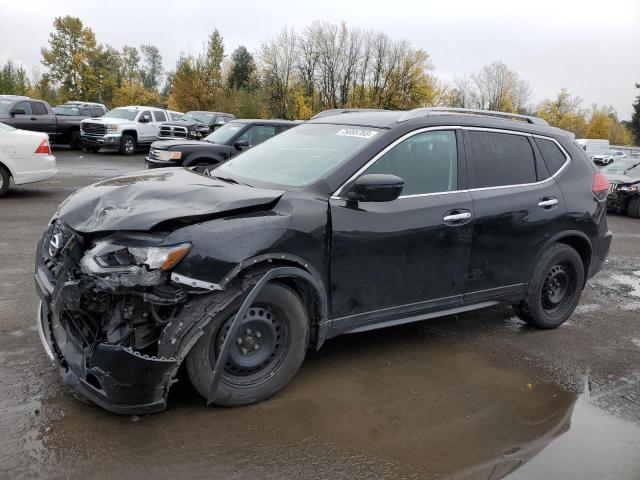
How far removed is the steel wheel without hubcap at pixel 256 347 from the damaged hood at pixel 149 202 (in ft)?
2.19

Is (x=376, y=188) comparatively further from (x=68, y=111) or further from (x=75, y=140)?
(x=68, y=111)

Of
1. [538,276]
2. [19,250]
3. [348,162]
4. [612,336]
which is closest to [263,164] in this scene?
[348,162]

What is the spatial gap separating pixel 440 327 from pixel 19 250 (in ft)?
16.8

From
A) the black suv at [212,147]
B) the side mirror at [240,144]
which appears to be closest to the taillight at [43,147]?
the black suv at [212,147]

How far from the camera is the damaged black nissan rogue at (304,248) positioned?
10.5 feet

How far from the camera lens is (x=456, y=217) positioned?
4395 mm

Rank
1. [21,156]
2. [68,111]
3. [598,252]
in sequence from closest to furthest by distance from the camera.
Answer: [598,252] < [21,156] < [68,111]

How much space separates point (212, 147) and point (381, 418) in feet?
32.7

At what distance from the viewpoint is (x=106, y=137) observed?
22359 mm

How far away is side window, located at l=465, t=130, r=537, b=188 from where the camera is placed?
4695mm

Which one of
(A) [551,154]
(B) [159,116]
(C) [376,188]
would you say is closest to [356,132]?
(C) [376,188]

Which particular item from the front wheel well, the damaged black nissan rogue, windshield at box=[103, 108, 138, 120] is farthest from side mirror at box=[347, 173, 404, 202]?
windshield at box=[103, 108, 138, 120]

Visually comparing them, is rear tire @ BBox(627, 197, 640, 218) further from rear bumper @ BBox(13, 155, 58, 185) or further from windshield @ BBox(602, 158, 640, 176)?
rear bumper @ BBox(13, 155, 58, 185)

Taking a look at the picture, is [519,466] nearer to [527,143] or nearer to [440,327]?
[440,327]
